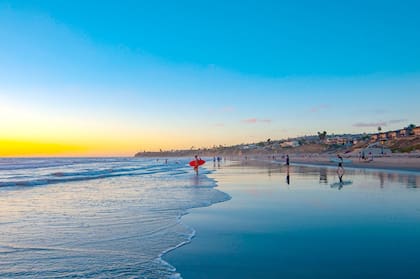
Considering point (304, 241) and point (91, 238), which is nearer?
point (304, 241)

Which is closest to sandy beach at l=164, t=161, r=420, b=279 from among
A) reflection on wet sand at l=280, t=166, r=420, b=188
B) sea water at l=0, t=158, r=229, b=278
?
sea water at l=0, t=158, r=229, b=278

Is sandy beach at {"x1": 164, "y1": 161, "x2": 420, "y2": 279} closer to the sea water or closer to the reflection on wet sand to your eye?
the sea water

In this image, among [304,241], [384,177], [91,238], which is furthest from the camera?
[384,177]

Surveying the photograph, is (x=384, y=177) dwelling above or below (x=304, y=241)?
below

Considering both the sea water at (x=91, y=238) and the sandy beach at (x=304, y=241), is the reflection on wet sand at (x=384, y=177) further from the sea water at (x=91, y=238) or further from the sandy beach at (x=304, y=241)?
the sea water at (x=91, y=238)

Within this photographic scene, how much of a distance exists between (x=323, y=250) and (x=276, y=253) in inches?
33.4

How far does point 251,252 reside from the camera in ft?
22.2

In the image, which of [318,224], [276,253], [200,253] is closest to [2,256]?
[200,253]

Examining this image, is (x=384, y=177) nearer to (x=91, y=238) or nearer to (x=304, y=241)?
(x=304, y=241)

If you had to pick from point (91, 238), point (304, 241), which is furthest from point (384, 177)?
point (91, 238)

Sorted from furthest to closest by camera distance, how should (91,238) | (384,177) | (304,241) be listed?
(384,177)
(91,238)
(304,241)

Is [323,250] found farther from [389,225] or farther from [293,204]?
[293,204]

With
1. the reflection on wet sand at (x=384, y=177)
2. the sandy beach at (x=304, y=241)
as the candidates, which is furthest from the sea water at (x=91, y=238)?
the reflection on wet sand at (x=384, y=177)

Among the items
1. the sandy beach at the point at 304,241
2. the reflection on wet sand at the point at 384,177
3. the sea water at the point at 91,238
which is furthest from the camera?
the reflection on wet sand at the point at 384,177
